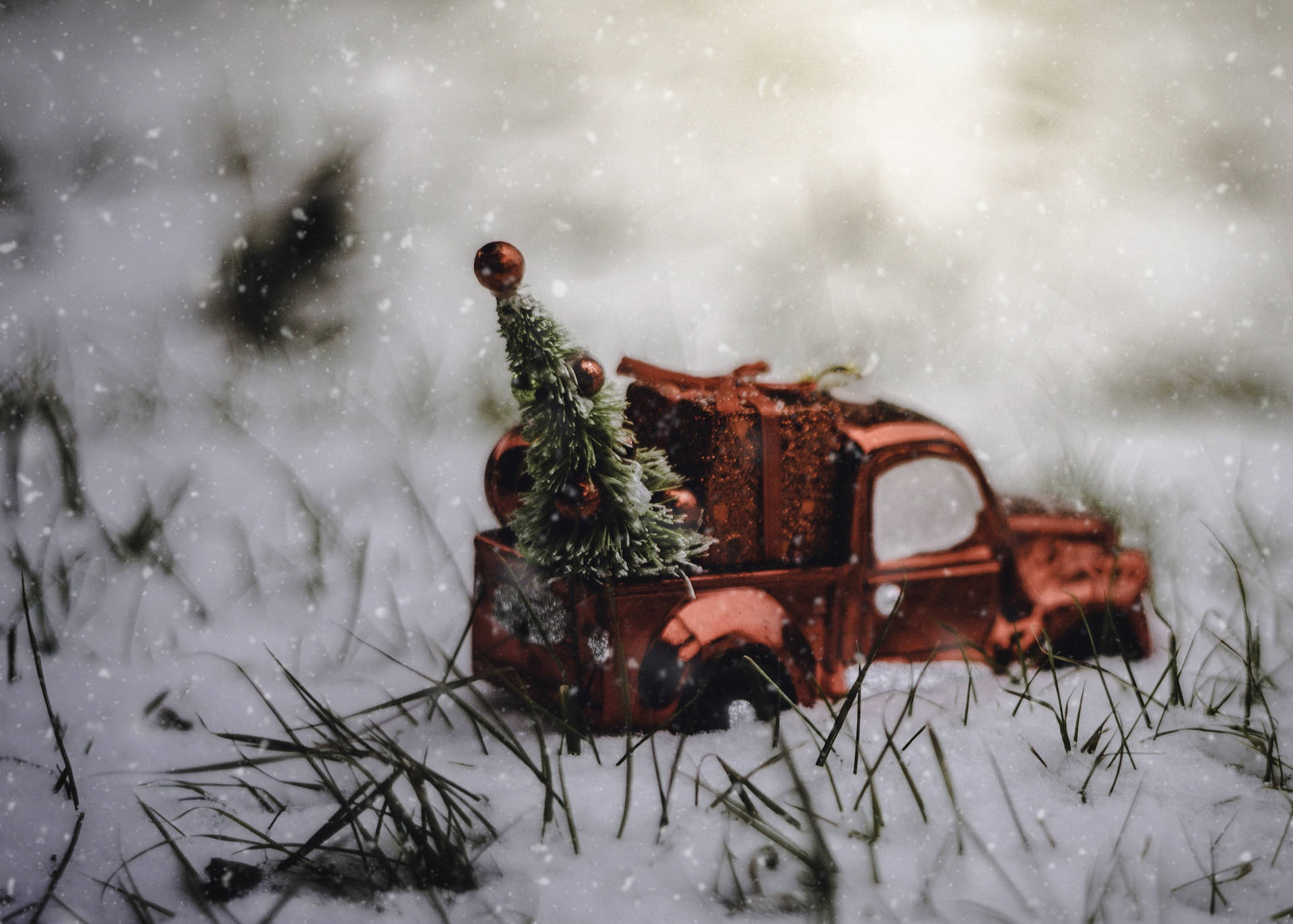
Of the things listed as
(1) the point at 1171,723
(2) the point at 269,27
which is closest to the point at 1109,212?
(1) the point at 1171,723

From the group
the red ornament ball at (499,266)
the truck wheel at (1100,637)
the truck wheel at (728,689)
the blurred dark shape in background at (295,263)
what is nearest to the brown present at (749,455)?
the truck wheel at (728,689)

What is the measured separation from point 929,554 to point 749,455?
0.38 metres

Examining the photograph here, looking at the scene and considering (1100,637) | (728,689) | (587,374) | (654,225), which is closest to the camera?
(587,374)

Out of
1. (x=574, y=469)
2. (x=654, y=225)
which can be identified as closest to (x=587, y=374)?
(x=574, y=469)

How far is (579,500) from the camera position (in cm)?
115

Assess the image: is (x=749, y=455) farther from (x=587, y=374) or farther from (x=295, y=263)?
(x=295, y=263)

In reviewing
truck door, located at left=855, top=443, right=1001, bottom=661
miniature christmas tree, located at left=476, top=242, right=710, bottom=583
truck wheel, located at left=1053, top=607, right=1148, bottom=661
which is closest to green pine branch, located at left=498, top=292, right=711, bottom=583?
miniature christmas tree, located at left=476, top=242, right=710, bottom=583

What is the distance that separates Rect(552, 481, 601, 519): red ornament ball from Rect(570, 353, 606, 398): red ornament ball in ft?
0.41

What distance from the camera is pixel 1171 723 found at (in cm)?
122

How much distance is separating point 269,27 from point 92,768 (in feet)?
7.63

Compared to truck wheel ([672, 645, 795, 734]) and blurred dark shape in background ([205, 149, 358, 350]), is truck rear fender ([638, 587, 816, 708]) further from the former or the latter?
blurred dark shape in background ([205, 149, 358, 350])

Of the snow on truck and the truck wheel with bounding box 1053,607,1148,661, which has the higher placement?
the snow on truck

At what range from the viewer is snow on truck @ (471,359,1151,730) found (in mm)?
1209

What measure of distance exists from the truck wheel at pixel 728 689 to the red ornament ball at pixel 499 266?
0.60 metres
